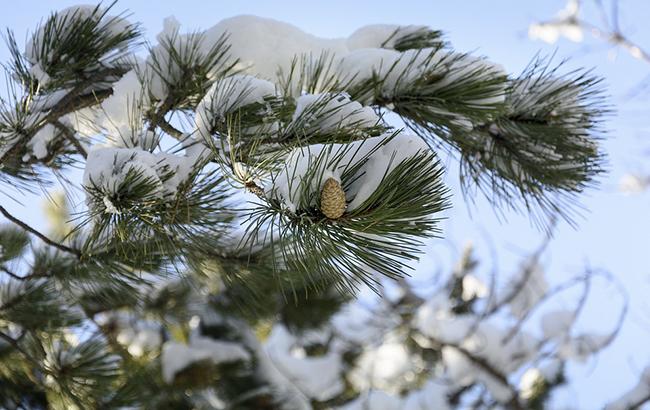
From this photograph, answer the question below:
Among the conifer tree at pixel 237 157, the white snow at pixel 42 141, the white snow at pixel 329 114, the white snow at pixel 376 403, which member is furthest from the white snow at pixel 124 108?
the white snow at pixel 376 403

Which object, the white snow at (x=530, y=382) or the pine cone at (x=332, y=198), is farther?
the white snow at (x=530, y=382)

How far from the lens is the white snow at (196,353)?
2904 millimetres

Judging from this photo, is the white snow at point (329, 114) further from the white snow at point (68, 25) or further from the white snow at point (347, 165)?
the white snow at point (68, 25)

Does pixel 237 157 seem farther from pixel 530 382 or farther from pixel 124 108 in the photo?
pixel 530 382

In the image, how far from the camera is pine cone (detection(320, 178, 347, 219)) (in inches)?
27.6

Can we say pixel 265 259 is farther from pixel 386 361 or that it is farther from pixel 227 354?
pixel 386 361

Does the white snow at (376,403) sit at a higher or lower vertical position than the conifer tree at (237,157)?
lower

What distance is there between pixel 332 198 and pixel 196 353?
2473mm

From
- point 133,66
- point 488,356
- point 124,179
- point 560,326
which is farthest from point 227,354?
point 124,179

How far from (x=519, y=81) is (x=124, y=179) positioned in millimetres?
930

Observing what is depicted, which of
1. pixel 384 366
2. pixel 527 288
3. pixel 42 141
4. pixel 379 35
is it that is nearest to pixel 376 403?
pixel 384 366

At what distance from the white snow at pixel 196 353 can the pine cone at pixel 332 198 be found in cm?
240

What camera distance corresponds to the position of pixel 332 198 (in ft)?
2.31

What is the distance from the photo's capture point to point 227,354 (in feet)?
10.4
